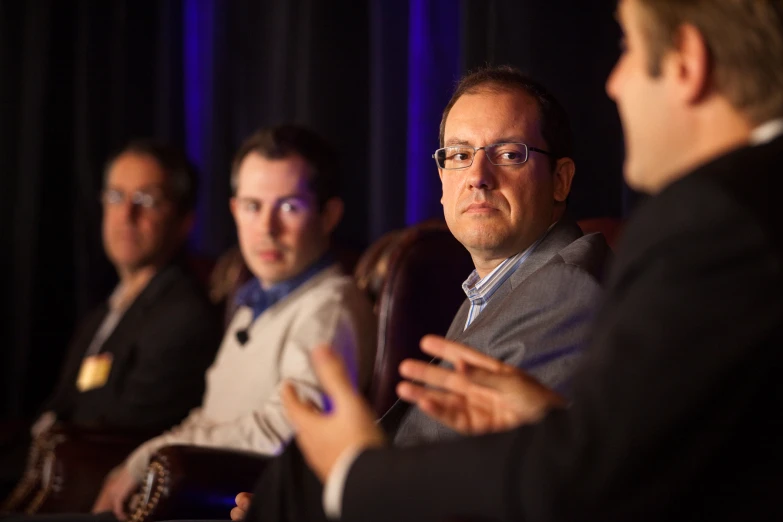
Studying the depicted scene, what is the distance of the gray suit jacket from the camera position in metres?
1.35

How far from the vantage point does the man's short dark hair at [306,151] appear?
2494 mm

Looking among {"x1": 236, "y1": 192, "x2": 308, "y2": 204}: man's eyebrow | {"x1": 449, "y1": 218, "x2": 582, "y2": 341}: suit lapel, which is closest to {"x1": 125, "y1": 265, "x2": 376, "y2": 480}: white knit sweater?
{"x1": 236, "y1": 192, "x2": 308, "y2": 204}: man's eyebrow

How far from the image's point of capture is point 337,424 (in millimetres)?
1067

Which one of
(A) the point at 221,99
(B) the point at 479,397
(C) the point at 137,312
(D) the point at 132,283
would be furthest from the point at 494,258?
(A) the point at 221,99

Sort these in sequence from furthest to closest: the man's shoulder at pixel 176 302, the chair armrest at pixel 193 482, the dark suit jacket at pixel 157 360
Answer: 1. the man's shoulder at pixel 176 302
2. the dark suit jacket at pixel 157 360
3. the chair armrest at pixel 193 482

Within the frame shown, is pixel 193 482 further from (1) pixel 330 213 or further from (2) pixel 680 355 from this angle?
(2) pixel 680 355

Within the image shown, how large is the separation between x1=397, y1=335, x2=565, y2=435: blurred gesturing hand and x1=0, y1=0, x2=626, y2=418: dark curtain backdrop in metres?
1.34

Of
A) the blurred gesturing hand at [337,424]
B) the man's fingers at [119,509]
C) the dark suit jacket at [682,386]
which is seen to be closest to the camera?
the dark suit jacket at [682,386]

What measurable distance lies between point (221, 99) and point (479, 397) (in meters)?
3.04

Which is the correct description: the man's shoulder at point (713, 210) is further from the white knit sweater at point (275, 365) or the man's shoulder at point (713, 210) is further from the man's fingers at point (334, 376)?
the white knit sweater at point (275, 365)

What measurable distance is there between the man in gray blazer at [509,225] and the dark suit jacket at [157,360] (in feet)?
4.03

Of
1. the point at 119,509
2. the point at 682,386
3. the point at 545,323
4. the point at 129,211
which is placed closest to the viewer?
the point at 682,386

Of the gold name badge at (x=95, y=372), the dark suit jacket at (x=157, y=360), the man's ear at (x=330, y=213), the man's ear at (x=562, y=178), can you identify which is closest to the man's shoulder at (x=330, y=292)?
the man's ear at (x=330, y=213)

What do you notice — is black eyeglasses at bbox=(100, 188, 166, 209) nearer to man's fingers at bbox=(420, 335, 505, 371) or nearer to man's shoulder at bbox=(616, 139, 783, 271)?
man's fingers at bbox=(420, 335, 505, 371)
